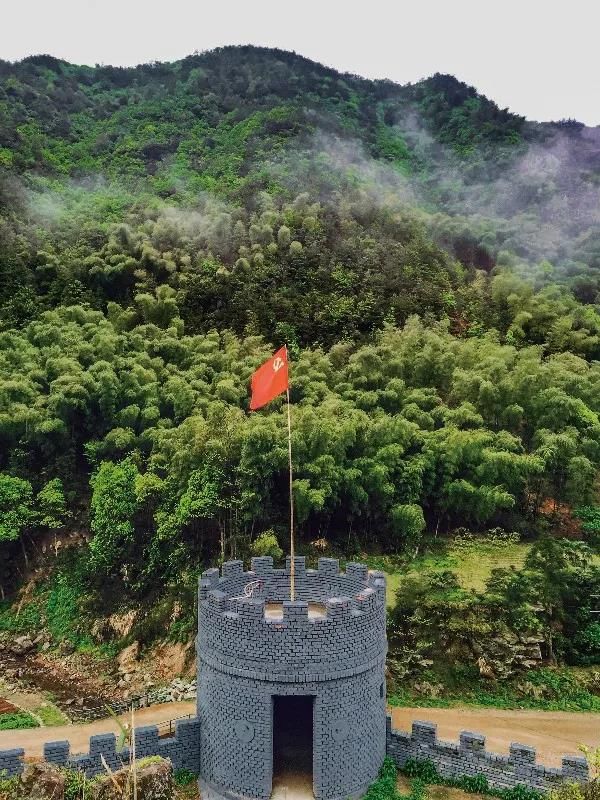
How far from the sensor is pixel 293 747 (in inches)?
439

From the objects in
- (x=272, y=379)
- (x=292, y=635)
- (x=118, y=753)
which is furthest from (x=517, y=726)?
(x=272, y=379)

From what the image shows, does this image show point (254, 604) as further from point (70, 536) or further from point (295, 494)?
point (70, 536)

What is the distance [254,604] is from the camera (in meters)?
9.86

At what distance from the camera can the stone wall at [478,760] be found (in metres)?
10.1

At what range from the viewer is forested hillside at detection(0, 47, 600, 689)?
60.0 ft

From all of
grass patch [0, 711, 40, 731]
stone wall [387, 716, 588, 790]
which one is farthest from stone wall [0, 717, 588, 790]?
grass patch [0, 711, 40, 731]

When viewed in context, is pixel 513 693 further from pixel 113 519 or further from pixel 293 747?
pixel 113 519

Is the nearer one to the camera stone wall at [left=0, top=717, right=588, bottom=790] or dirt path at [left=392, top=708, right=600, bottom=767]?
stone wall at [left=0, top=717, right=588, bottom=790]

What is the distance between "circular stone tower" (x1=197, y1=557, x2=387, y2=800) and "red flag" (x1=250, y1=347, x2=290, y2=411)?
293 cm

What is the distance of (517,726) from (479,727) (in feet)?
2.20

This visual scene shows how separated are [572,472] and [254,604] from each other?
12645 mm

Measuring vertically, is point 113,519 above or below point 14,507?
below

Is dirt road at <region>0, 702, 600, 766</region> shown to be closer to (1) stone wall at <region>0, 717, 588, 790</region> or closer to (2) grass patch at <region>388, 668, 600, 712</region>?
(2) grass patch at <region>388, 668, 600, 712</region>

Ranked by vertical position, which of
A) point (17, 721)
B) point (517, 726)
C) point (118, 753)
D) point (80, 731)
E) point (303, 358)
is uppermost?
point (303, 358)
